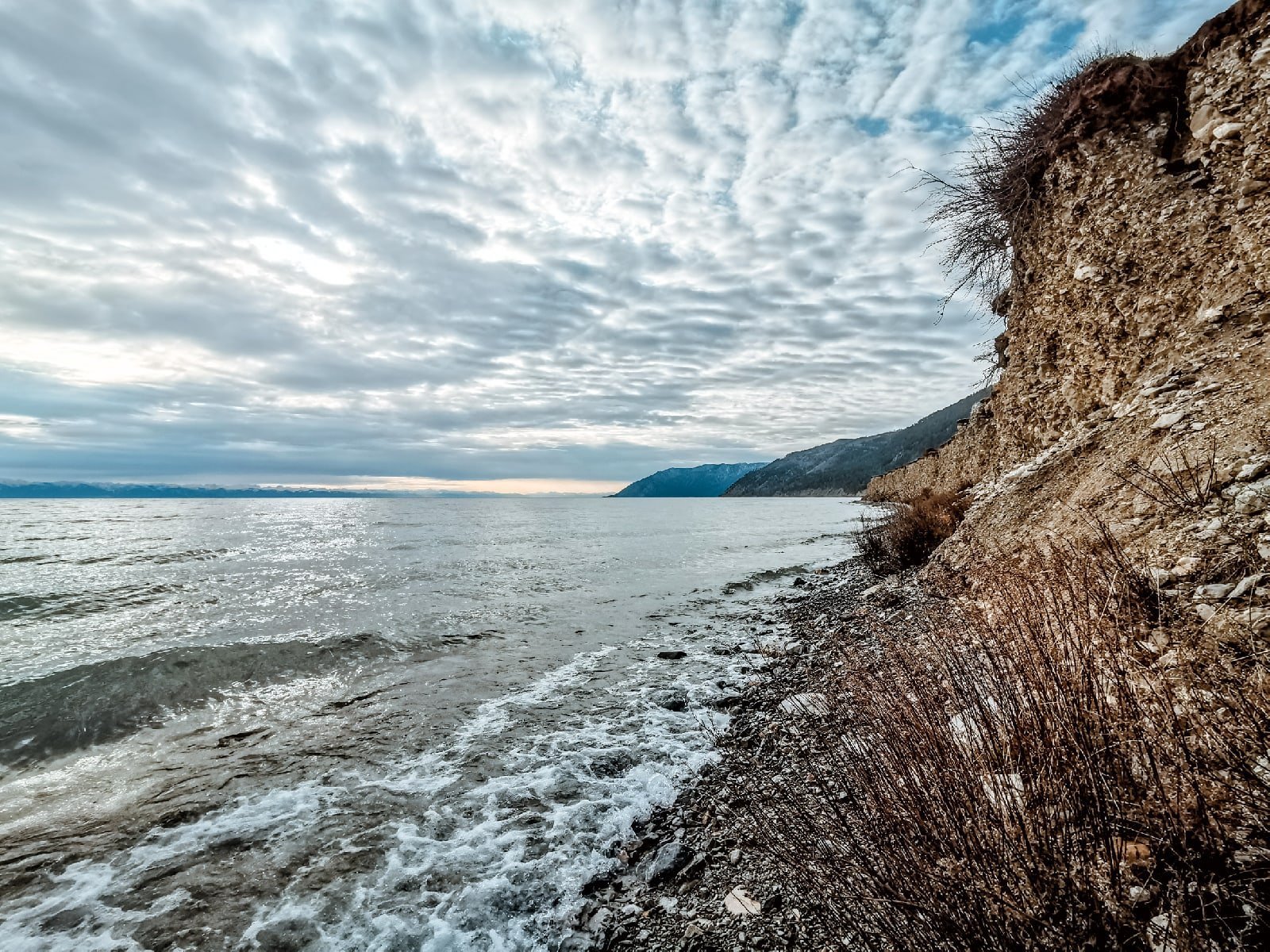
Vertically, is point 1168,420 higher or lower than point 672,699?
higher

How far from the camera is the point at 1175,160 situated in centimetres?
744

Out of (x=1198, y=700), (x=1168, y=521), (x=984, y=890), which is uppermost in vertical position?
(x=1168, y=521)

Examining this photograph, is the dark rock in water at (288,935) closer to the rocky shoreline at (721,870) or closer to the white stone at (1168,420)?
the rocky shoreline at (721,870)

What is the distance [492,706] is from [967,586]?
301 inches

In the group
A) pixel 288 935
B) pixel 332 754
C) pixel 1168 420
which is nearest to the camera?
pixel 288 935

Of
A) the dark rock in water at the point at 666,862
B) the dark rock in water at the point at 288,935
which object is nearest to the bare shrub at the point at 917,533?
the dark rock in water at the point at 666,862

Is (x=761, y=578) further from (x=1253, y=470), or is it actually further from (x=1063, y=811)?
(x=1063, y=811)

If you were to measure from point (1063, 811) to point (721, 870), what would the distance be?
3.32 m

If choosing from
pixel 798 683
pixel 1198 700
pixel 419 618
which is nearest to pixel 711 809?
pixel 798 683

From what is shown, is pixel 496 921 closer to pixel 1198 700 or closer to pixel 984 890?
pixel 984 890

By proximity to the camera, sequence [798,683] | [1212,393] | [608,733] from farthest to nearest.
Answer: [798,683] < [608,733] < [1212,393]

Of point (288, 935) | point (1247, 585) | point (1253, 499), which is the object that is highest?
point (1253, 499)

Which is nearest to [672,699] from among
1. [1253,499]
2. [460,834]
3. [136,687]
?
[460,834]

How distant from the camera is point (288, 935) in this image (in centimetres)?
455
